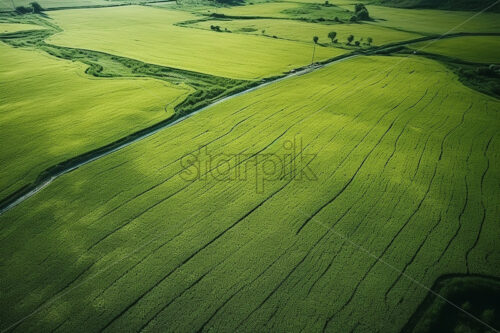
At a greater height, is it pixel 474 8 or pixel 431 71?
pixel 474 8

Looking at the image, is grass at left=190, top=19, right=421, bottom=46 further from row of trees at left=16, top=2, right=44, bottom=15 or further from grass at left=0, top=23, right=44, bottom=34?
row of trees at left=16, top=2, right=44, bottom=15

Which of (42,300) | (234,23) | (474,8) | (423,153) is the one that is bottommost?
(42,300)

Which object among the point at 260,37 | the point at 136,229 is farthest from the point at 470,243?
the point at 260,37

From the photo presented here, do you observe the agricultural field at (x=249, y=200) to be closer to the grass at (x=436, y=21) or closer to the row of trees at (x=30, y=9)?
the grass at (x=436, y=21)

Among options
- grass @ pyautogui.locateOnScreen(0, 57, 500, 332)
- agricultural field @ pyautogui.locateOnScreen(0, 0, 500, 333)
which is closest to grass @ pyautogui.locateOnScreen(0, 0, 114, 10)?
agricultural field @ pyautogui.locateOnScreen(0, 0, 500, 333)

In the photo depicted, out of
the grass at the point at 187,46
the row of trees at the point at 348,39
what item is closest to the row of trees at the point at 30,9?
the grass at the point at 187,46

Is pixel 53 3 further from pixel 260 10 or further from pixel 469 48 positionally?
pixel 469 48

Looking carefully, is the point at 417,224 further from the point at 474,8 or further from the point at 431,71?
the point at 474,8
